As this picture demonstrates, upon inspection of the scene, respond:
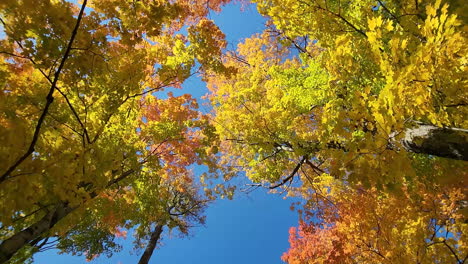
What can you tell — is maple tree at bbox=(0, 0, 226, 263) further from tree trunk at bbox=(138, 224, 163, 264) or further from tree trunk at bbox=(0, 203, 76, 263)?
tree trunk at bbox=(138, 224, 163, 264)

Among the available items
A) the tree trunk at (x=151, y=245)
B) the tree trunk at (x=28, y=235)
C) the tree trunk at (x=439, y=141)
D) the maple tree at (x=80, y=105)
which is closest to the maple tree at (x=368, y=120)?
the tree trunk at (x=439, y=141)

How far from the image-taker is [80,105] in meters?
4.55

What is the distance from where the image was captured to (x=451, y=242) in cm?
558

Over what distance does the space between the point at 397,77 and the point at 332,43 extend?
2.20 m

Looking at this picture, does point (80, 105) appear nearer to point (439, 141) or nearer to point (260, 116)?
point (260, 116)

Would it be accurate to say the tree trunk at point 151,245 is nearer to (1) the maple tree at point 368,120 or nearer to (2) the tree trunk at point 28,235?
(1) the maple tree at point 368,120

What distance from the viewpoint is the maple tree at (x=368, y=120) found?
190 centimetres

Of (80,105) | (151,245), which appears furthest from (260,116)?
(151,245)

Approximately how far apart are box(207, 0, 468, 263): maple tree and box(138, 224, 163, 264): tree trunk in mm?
4801

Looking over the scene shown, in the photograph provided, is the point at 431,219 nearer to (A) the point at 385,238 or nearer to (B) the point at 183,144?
(A) the point at 385,238

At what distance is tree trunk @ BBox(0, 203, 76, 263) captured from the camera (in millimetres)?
3416

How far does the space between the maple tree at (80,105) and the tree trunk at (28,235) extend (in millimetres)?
13

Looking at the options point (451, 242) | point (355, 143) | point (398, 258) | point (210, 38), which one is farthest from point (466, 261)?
point (210, 38)

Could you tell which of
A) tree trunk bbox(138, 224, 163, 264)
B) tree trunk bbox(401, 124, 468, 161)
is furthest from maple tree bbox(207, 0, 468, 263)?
tree trunk bbox(138, 224, 163, 264)
